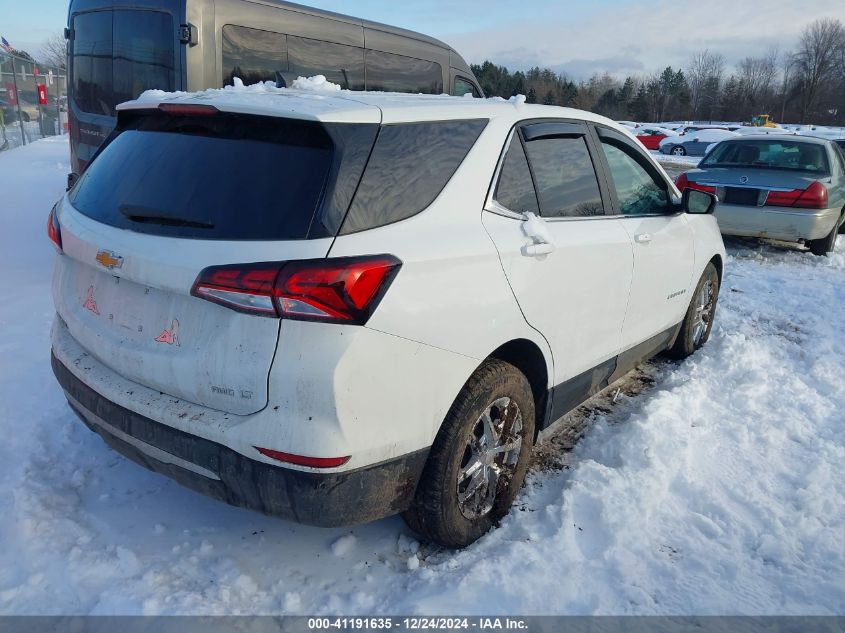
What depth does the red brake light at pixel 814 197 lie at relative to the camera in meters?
8.10

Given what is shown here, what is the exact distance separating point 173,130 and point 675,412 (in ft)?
10.1

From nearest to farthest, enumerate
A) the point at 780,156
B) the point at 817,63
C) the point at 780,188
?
the point at 780,188 < the point at 780,156 < the point at 817,63

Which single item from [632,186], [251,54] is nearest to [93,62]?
[251,54]

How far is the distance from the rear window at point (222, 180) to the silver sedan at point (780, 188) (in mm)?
7541

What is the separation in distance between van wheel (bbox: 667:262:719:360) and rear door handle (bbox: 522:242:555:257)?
7.64ft

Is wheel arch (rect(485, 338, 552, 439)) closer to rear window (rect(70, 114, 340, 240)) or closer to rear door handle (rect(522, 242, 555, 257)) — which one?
rear door handle (rect(522, 242, 555, 257))

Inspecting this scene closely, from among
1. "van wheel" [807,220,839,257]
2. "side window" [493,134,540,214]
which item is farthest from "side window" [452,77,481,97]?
"side window" [493,134,540,214]

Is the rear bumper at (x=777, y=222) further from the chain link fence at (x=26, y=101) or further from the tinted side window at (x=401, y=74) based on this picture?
the chain link fence at (x=26, y=101)

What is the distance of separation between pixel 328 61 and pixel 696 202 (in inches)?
195

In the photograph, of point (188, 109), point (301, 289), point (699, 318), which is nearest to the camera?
point (301, 289)

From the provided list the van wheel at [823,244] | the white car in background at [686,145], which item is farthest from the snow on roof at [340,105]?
the white car in background at [686,145]

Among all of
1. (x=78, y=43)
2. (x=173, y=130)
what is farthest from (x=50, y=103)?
(x=173, y=130)

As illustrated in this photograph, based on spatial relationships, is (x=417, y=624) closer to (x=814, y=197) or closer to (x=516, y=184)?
(x=516, y=184)

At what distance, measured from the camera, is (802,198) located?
26.8 feet
